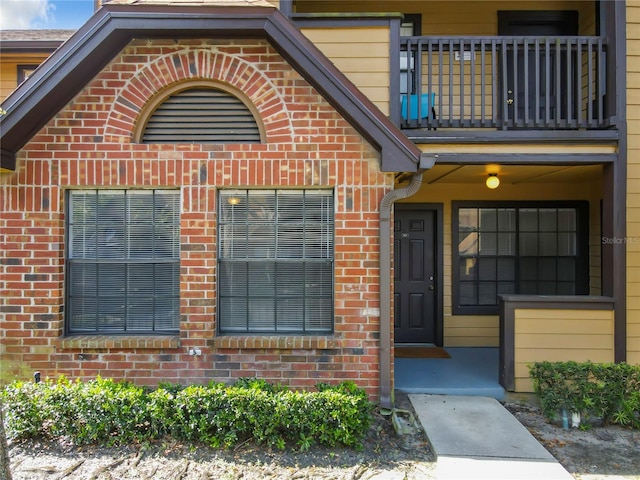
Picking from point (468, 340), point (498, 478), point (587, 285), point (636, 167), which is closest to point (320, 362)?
point (498, 478)

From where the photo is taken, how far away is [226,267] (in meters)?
4.45

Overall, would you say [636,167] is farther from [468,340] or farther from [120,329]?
[120,329]

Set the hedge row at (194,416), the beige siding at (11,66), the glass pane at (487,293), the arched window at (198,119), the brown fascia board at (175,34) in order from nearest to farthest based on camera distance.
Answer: the hedge row at (194,416), the brown fascia board at (175,34), the arched window at (198,119), the beige siding at (11,66), the glass pane at (487,293)

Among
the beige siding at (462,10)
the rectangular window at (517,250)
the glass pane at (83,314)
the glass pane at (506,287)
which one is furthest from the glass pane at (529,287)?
the glass pane at (83,314)

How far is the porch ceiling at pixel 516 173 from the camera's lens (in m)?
5.23

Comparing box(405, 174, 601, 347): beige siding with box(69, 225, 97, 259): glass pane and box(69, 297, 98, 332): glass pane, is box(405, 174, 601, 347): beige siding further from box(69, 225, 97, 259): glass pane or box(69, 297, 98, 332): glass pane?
box(69, 297, 98, 332): glass pane

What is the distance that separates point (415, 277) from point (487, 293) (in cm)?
121

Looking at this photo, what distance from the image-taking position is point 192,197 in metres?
4.29

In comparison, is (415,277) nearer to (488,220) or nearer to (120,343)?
(488,220)

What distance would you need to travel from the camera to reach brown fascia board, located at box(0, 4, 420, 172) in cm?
389

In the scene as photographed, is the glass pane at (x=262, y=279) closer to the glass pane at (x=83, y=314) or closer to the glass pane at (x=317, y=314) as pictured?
the glass pane at (x=317, y=314)

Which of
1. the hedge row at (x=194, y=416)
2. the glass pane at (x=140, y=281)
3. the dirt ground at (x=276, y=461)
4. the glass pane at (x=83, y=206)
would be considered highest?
the glass pane at (x=83, y=206)

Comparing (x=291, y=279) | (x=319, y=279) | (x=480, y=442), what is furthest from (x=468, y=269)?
(x=291, y=279)

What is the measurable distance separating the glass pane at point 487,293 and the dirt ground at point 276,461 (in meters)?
2.92
